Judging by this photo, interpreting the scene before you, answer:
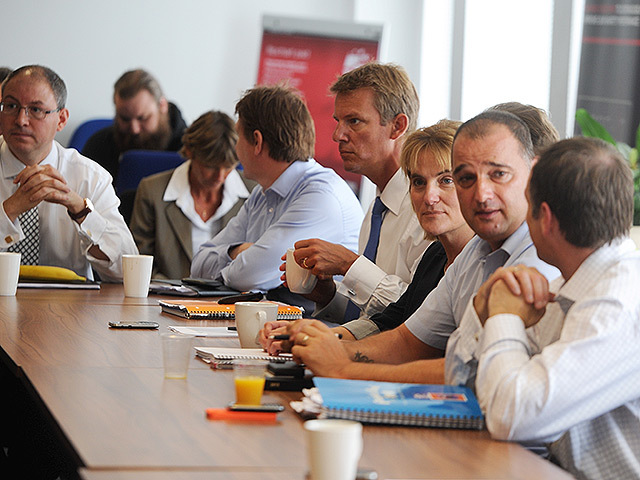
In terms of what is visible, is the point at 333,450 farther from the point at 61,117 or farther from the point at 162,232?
the point at 162,232

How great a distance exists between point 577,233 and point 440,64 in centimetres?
550

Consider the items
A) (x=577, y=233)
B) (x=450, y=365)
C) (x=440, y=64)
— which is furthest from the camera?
(x=440, y=64)

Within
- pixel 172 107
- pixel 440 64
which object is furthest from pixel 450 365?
pixel 440 64

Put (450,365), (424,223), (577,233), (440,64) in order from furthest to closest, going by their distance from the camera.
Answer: (440,64) < (424,223) < (450,365) < (577,233)

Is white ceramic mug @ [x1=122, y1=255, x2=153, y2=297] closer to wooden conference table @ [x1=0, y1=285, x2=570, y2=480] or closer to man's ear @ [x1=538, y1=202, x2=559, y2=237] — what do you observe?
wooden conference table @ [x1=0, y1=285, x2=570, y2=480]

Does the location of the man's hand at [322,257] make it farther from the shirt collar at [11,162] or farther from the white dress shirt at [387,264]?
the shirt collar at [11,162]

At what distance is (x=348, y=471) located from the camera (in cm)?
95

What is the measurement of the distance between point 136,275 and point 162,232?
4.68ft

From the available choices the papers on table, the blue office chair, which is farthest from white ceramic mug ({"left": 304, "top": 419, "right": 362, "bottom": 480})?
the blue office chair

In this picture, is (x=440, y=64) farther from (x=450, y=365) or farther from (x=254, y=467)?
(x=254, y=467)

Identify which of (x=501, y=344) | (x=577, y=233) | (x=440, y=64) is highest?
(x=440, y=64)

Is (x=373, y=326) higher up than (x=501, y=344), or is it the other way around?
(x=501, y=344)

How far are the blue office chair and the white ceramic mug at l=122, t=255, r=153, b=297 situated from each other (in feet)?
11.3

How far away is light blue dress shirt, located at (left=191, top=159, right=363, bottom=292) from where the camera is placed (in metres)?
3.16
